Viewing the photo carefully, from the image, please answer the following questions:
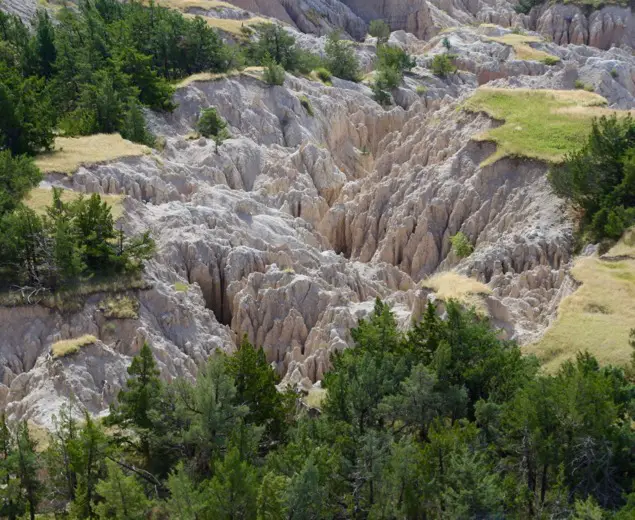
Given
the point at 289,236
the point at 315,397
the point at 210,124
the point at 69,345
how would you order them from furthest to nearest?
1. the point at 210,124
2. the point at 289,236
3. the point at 315,397
4. the point at 69,345

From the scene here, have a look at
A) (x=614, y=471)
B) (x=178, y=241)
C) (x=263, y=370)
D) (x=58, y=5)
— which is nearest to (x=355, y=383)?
(x=263, y=370)

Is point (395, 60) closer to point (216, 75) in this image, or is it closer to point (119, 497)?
point (216, 75)


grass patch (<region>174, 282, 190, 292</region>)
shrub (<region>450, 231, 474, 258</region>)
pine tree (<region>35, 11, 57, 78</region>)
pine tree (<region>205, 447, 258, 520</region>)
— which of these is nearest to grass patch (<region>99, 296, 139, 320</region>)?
grass patch (<region>174, 282, 190, 292</region>)

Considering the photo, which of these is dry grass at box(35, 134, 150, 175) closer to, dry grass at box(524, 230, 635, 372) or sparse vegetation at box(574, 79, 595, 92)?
dry grass at box(524, 230, 635, 372)

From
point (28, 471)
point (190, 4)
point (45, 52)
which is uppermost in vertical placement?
point (190, 4)

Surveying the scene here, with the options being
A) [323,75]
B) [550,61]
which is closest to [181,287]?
[323,75]
